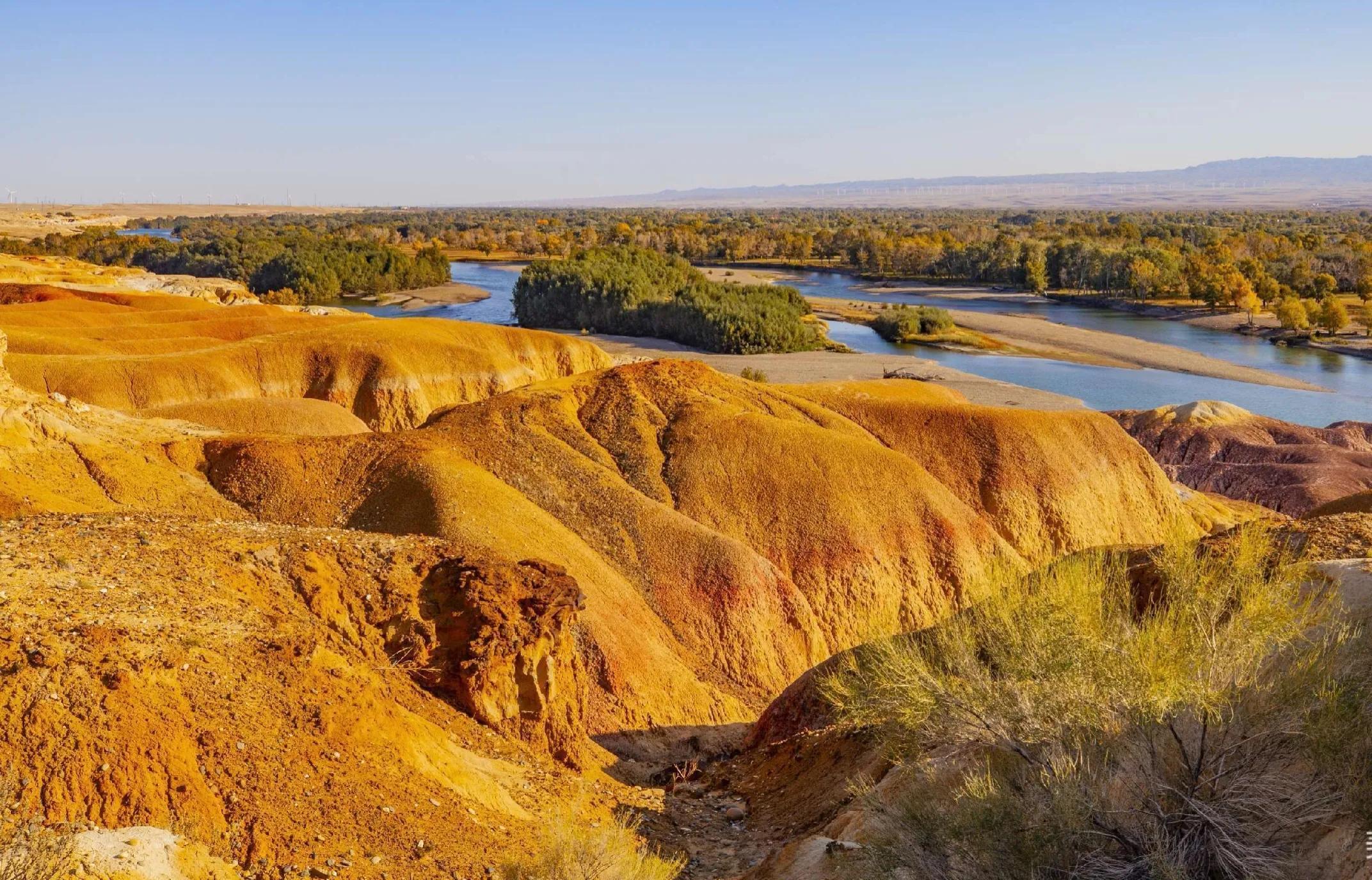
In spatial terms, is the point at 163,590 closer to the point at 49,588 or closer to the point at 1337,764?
the point at 49,588

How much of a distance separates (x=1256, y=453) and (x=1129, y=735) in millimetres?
45147

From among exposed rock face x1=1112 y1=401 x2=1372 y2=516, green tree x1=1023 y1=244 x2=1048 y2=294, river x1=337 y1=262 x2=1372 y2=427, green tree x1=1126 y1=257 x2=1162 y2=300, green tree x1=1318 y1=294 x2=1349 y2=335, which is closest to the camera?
exposed rock face x1=1112 y1=401 x2=1372 y2=516

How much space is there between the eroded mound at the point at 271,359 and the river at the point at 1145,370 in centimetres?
3539

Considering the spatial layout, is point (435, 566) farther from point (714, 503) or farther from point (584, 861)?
point (714, 503)

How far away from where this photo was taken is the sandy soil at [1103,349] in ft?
252

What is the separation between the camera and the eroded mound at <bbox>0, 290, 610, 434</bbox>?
1567 inches

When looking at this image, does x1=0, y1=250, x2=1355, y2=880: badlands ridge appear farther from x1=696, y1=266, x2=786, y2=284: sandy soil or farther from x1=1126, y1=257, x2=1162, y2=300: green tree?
x1=696, y1=266, x2=786, y2=284: sandy soil

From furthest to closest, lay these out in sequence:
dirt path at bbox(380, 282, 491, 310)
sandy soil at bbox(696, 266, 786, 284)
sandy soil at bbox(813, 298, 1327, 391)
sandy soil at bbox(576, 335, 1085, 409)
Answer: sandy soil at bbox(696, 266, 786, 284)
dirt path at bbox(380, 282, 491, 310)
sandy soil at bbox(813, 298, 1327, 391)
sandy soil at bbox(576, 335, 1085, 409)

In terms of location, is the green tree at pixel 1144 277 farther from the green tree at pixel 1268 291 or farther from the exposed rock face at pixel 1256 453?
the exposed rock face at pixel 1256 453

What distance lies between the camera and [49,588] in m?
13.4

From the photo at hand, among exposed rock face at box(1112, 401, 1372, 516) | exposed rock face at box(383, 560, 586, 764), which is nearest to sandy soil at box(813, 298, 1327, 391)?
exposed rock face at box(1112, 401, 1372, 516)

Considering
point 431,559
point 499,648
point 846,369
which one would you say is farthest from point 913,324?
point 499,648

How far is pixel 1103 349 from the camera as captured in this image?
86688 mm

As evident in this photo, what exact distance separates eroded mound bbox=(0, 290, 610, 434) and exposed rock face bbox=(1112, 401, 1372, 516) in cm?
2933
